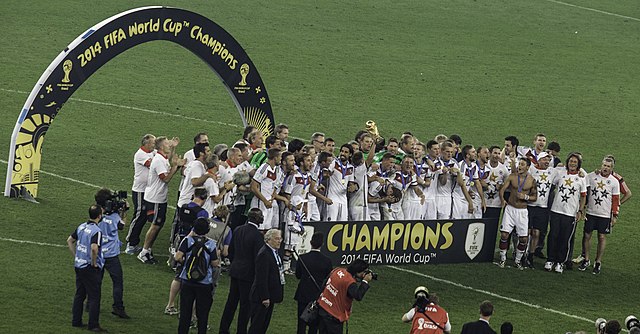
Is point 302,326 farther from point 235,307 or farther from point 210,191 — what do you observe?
point 210,191

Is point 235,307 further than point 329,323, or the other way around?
point 235,307

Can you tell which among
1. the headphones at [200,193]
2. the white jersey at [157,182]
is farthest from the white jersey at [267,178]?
the headphones at [200,193]

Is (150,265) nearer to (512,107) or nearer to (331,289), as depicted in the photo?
(331,289)

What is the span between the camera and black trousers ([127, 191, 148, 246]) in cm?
1864

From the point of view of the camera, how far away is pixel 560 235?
20.0m

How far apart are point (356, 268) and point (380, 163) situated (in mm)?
5319

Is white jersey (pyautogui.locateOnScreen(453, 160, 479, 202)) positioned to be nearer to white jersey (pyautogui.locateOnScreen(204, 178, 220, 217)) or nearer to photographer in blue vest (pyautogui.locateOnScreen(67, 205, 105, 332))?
white jersey (pyautogui.locateOnScreen(204, 178, 220, 217))

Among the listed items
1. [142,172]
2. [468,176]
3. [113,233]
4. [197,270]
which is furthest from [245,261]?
[468,176]

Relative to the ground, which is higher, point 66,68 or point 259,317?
point 66,68

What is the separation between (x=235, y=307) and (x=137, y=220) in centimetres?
355

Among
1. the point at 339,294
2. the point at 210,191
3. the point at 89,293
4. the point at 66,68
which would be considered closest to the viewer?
the point at 339,294

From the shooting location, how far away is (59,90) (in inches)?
801

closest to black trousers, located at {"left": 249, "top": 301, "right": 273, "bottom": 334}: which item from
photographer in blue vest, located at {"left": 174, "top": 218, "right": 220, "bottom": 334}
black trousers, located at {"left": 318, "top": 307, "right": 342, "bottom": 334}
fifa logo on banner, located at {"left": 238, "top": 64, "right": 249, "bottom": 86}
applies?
photographer in blue vest, located at {"left": 174, "top": 218, "right": 220, "bottom": 334}

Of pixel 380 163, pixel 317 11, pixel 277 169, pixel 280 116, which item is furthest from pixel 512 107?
pixel 277 169
